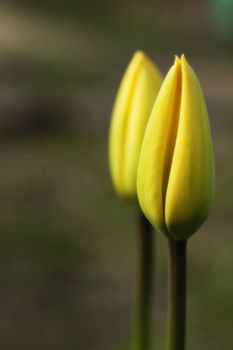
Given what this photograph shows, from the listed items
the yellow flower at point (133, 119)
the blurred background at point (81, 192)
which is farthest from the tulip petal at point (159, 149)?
the blurred background at point (81, 192)

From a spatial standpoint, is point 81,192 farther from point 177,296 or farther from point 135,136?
point 177,296

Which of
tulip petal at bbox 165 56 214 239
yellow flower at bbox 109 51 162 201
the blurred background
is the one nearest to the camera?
tulip petal at bbox 165 56 214 239

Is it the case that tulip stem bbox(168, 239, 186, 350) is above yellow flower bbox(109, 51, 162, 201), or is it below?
below

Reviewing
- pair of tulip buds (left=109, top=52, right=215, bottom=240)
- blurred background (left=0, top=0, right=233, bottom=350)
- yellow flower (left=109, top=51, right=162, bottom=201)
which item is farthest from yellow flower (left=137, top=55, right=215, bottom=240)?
blurred background (left=0, top=0, right=233, bottom=350)

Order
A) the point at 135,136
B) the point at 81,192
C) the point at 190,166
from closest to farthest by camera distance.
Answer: the point at 190,166 → the point at 135,136 → the point at 81,192

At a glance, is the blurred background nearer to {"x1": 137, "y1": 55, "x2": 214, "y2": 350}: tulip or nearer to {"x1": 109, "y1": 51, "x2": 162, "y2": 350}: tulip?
{"x1": 109, "y1": 51, "x2": 162, "y2": 350}: tulip

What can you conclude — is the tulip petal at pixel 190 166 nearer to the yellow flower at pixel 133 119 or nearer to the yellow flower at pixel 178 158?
the yellow flower at pixel 178 158

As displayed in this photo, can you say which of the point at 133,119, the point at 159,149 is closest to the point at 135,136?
the point at 133,119
